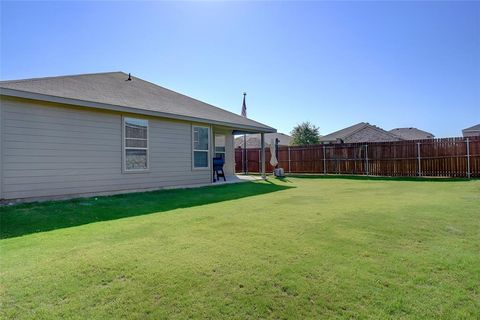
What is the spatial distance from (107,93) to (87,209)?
13.8 ft

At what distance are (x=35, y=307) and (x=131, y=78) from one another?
37.1 feet

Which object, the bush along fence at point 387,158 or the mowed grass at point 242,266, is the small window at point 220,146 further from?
the mowed grass at point 242,266

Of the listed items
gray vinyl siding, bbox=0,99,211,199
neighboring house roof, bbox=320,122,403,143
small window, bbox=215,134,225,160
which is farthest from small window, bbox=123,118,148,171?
neighboring house roof, bbox=320,122,403,143

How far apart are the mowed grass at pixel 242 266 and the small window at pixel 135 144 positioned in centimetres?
345

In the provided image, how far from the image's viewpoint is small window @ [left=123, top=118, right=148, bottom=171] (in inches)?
336

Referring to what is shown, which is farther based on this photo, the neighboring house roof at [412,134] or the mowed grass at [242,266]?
the neighboring house roof at [412,134]

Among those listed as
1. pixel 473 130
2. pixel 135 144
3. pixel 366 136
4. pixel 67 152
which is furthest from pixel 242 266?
pixel 473 130

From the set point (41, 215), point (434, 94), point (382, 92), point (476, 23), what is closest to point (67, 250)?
point (41, 215)

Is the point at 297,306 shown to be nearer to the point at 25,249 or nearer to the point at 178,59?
the point at 25,249

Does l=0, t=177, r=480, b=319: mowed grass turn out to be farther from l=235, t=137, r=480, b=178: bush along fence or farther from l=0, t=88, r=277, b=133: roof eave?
l=235, t=137, r=480, b=178: bush along fence

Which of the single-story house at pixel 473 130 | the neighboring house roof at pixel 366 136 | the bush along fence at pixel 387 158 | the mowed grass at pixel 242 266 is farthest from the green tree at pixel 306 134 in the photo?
the mowed grass at pixel 242 266

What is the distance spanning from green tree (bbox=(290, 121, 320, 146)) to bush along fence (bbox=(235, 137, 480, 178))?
10498mm

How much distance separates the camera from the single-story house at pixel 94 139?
21.0 feet

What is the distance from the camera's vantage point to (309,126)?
97.9ft
